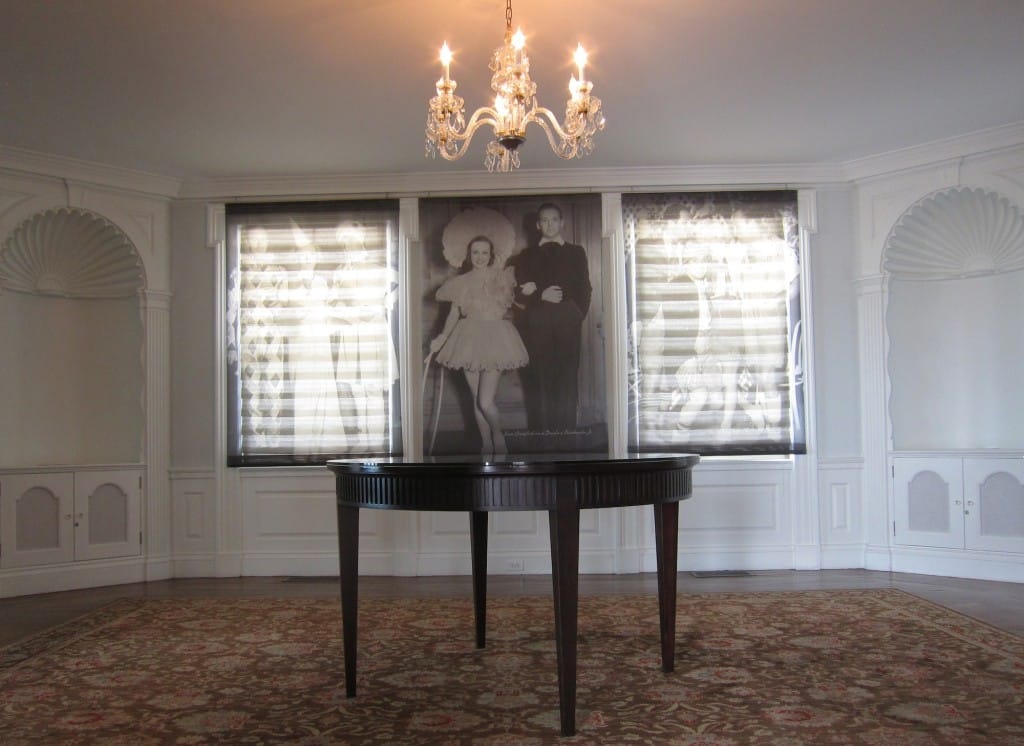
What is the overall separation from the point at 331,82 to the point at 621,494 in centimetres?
296

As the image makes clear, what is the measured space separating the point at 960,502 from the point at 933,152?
2.36 m

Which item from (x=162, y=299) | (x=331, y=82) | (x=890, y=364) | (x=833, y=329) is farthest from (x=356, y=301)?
(x=890, y=364)

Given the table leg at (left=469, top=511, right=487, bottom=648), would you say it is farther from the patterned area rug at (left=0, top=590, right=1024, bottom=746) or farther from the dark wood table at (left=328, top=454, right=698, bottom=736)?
the dark wood table at (left=328, top=454, right=698, bottom=736)

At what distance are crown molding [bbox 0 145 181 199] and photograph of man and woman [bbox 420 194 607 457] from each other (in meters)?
1.91

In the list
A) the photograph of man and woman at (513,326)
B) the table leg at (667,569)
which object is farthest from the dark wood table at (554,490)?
the photograph of man and woman at (513,326)

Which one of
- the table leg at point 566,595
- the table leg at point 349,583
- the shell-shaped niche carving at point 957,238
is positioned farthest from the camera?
the shell-shaped niche carving at point 957,238

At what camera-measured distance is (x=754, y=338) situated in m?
6.37

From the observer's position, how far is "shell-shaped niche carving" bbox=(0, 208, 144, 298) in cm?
613

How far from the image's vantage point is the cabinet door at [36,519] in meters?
5.74

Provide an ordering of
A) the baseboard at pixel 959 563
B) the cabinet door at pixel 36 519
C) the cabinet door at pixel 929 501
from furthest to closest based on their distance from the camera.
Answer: the cabinet door at pixel 929 501, the cabinet door at pixel 36 519, the baseboard at pixel 959 563

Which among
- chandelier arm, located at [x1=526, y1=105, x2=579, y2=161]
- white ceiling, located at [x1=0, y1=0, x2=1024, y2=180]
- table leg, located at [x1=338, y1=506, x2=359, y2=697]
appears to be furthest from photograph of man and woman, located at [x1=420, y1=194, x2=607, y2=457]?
table leg, located at [x1=338, y1=506, x2=359, y2=697]

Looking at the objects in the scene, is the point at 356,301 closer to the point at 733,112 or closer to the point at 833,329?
the point at 733,112

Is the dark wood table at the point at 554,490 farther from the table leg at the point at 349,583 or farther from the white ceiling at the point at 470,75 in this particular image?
the white ceiling at the point at 470,75

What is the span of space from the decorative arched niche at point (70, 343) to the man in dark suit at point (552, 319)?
9.23 ft
